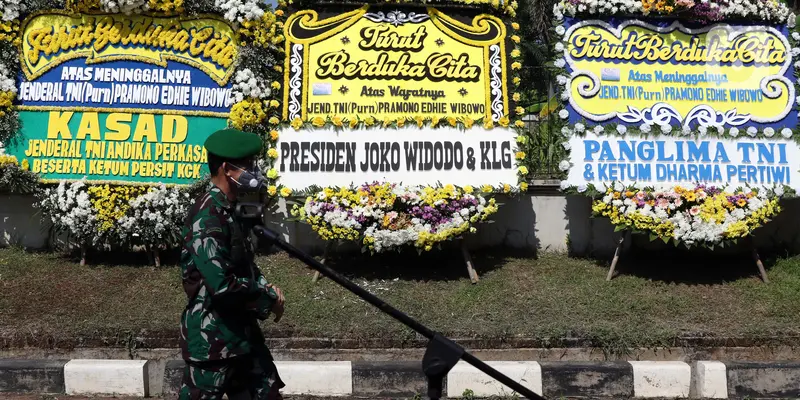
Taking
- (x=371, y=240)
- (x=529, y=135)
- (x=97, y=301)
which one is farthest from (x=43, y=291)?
(x=529, y=135)

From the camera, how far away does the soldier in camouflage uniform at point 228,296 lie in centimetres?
328

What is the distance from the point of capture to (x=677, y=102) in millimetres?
7969

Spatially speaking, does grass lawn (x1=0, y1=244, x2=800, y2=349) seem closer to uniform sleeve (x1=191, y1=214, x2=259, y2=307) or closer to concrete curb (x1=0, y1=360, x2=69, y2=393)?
concrete curb (x1=0, y1=360, x2=69, y2=393)

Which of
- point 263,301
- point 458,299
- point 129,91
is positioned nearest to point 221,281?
point 263,301

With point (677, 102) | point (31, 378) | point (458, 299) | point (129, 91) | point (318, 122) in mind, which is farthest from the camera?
point (677, 102)

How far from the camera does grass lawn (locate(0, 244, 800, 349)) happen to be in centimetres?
612

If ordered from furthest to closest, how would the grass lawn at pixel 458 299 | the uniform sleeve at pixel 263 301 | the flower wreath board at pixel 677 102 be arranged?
1. the flower wreath board at pixel 677 102
2. the grass lawn at pixel 458 299
3. the uniform sleeve at pixel 263 301

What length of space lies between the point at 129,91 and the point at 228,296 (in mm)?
5322

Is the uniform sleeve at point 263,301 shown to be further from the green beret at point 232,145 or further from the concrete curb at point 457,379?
the concrete curb at point 457,379

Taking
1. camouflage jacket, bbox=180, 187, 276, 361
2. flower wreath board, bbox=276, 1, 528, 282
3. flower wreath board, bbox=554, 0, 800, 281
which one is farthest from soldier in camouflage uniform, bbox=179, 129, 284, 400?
flower wreath board, bbox=554, 0, 800, 281

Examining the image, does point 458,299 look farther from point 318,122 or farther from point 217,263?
point 217,263

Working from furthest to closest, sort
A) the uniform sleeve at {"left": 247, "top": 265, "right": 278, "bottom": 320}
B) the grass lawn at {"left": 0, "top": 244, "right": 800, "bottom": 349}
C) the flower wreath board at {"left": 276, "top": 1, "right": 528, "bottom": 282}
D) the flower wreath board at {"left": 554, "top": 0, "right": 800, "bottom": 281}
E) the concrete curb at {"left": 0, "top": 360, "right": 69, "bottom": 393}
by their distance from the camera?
the flower wreath board at {"left": 554, "top": 0, "right": 800, "bottom": 281}
the flower wreath board at {"left": 276, "top": 1, "right": 528, "bottom": 282}
the grass lawn at {"left": 0, "top": 244, "right": 800, "bottom": 349}
the concrete curb at {"left": 0, "top": 360, "right": 69, "bottom": 393}
the uniform sleeve at {"left": 247, "top": 265, "right": 278, "bottom": 320}

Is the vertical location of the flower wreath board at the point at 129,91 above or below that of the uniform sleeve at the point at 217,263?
above

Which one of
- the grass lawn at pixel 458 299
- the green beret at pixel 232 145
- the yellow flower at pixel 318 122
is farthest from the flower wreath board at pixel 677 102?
the green beret at pixel 232 145
